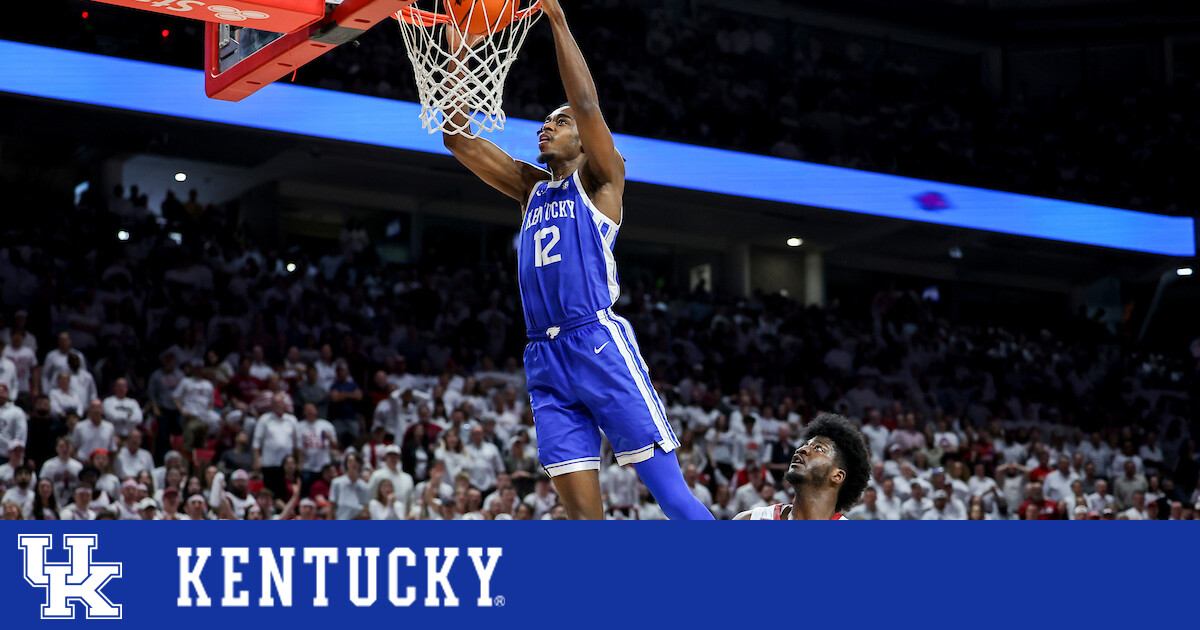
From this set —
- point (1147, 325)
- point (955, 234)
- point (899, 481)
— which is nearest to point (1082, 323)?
point (1147, 325)

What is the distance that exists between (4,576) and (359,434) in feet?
33.1

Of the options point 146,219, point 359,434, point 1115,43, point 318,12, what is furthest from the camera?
point 1115,43

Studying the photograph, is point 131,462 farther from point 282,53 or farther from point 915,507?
point 915,507

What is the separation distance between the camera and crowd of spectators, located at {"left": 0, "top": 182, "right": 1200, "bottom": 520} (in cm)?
1083

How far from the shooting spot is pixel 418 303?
588 inches

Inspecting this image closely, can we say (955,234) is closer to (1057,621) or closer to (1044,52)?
(1044,52)

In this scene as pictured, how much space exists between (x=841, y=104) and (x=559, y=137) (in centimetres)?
1612

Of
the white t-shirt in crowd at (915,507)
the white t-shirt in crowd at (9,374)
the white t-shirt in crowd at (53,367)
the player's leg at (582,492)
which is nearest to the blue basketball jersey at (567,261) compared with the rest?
the player's leg at (582,492)

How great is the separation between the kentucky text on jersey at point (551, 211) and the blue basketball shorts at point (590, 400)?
353mm

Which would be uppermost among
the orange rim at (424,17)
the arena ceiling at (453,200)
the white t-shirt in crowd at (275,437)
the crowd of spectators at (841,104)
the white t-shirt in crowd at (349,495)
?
the crowd of spectators at (841,104)

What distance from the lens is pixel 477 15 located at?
15.4ft

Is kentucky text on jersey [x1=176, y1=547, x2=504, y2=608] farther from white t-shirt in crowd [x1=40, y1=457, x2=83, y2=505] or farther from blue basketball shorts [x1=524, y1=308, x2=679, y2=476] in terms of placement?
white t-shirt in crowd [x1=40, y1=457, x2=83, y2=505]

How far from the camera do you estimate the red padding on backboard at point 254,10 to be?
454 centimetres

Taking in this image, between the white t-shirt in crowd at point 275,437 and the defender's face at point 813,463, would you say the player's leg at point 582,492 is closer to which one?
the defender's face at point 813,463
